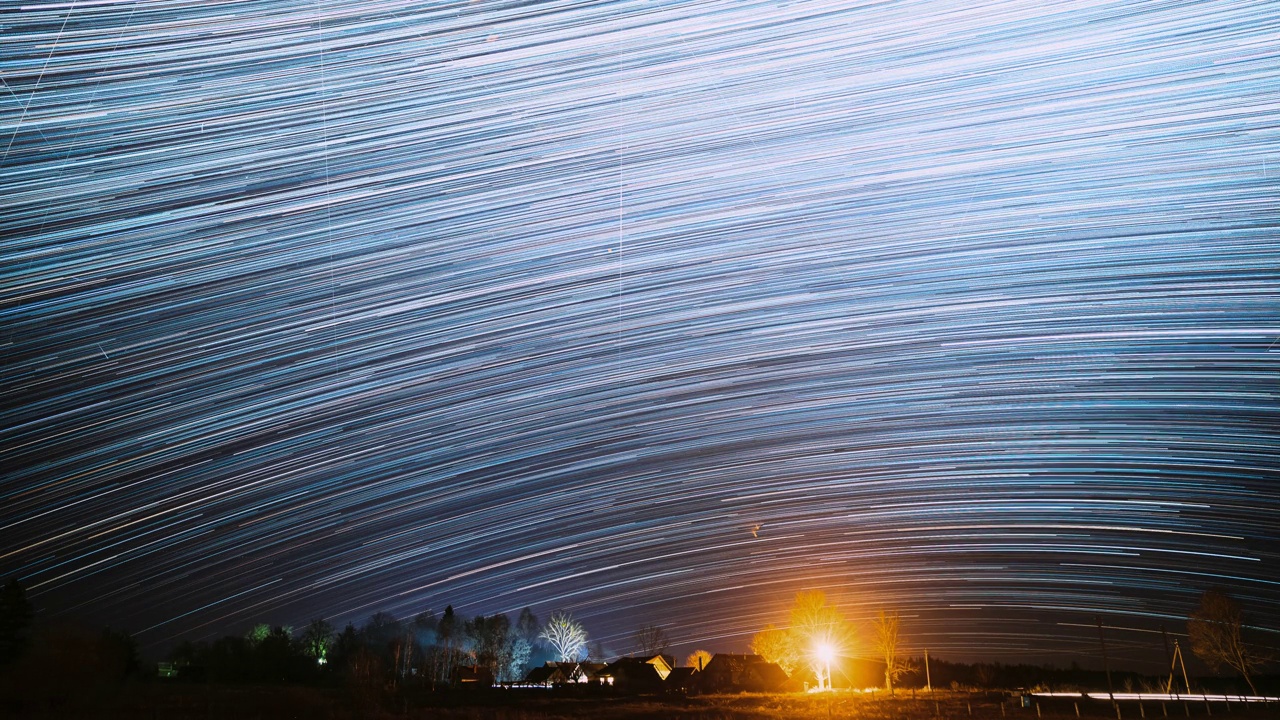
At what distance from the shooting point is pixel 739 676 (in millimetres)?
74125

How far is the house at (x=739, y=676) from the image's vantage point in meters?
69.6

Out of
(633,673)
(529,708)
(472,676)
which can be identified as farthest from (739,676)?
(529,708)

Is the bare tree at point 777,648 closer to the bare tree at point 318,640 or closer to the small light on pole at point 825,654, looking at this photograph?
the small light on pole at point 825,654

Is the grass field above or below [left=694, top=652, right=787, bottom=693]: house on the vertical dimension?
below

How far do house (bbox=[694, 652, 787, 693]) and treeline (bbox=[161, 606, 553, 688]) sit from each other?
2130 centimetres

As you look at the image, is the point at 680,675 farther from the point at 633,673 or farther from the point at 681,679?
the point at 633,673

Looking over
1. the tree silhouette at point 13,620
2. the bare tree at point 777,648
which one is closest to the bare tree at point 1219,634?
the bare tree at point 777,648

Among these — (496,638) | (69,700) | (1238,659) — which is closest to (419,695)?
(69,700)

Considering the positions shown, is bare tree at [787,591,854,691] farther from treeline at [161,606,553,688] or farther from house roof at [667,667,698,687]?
treeline at [161,606,553,688]

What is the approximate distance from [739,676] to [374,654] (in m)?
36.6

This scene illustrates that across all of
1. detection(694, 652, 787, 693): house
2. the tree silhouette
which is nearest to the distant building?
detection(694, 652, 787, 693): house

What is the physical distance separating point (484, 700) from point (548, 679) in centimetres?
4330

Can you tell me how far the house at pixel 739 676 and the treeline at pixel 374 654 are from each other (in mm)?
21298

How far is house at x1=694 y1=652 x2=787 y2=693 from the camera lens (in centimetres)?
6960
